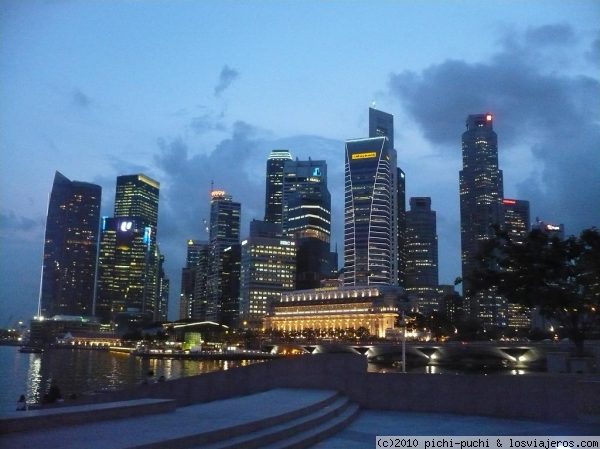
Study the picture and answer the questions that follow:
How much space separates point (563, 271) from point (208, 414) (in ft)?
59.9

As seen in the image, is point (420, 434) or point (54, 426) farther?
point (420, 434)

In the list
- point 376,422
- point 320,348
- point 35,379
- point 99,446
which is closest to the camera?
point 99,446

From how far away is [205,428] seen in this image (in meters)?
10.3

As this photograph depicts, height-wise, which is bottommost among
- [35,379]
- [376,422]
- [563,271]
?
[35,379]

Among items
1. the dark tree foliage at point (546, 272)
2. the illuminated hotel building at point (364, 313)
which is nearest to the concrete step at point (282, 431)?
the dark tree foliage at point (546, 272)

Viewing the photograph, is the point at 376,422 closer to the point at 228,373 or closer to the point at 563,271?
the point at 228,373

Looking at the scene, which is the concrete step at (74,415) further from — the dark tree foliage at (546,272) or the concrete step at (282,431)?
the dark tree foliage at (546,272)

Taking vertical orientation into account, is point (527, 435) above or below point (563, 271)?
below

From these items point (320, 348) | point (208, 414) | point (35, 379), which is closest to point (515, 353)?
point (320, 348)

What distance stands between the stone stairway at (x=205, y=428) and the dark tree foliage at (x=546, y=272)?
12405mm

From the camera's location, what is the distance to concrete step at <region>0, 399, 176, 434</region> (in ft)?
32.2

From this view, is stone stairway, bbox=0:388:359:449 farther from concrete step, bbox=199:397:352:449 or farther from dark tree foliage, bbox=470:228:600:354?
dark tree foliage, bbox=470:228:600:354

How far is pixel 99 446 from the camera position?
8531 millimetres

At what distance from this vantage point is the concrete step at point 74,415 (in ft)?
32.2
